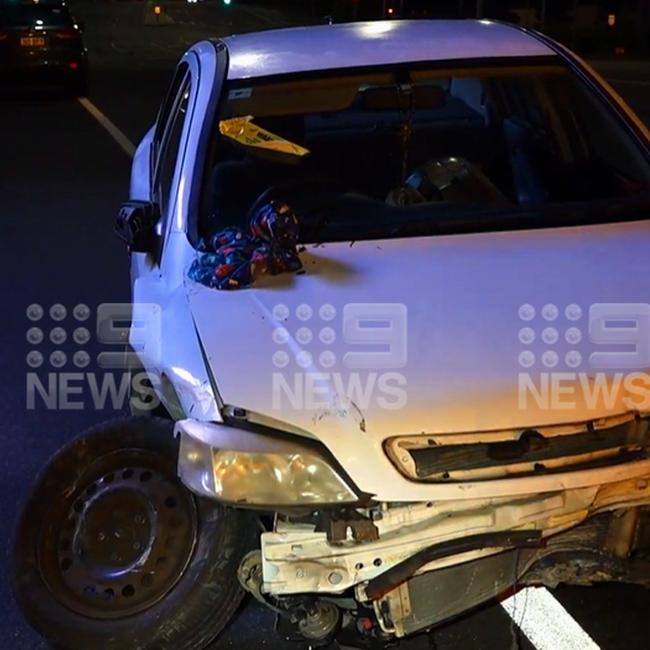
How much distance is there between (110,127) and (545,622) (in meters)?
12.0

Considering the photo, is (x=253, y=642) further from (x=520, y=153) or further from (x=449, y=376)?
(x=520, y=153)

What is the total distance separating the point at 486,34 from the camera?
466 centimetres

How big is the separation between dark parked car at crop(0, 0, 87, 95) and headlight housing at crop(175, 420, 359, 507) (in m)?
14.7

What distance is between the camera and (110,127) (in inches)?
569

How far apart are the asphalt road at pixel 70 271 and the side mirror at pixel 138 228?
3.27 ft

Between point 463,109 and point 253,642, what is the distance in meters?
2.74

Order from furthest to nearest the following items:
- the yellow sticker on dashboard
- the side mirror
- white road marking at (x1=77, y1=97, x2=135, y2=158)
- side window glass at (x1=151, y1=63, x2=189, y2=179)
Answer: white road marking at (x1=77, y1=97, x2=135, y2=158), side window glass at (x1=151, y1=63, x2=189, y2=179), the yellow sticker on dashboard, the side mirror

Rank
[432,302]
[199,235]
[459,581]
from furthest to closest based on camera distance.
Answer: [199,235], [432,302], [459,581]

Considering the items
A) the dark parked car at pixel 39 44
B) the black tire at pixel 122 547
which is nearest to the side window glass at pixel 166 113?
the black tire at pixel 122 547

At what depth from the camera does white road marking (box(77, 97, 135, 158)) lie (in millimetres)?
13062

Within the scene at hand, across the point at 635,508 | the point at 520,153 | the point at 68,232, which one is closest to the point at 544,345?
the point at 635,508
